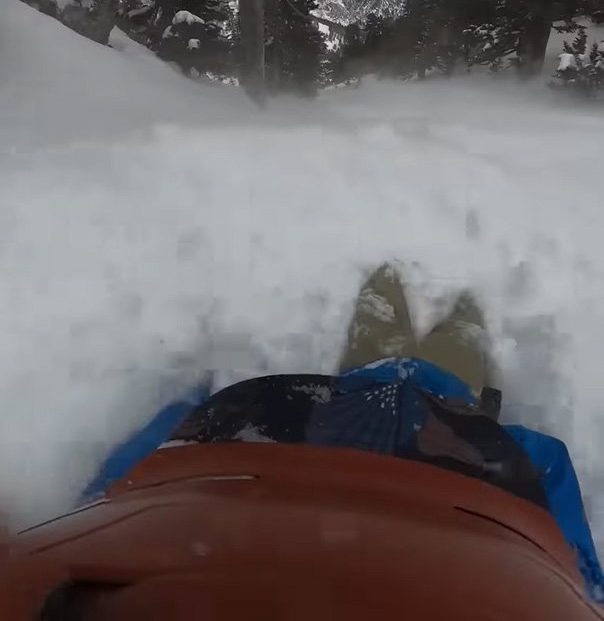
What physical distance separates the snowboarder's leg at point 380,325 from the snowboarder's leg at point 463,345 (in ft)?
0.21

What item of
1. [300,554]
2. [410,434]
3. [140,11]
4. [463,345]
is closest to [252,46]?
[463,345]

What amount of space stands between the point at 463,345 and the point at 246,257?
69 centimetres

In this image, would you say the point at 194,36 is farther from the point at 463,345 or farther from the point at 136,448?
the point at 136,448

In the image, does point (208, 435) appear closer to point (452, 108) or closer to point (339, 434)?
point (339, 434)

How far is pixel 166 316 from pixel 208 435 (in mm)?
760

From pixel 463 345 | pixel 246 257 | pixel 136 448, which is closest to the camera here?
pixel 136 448

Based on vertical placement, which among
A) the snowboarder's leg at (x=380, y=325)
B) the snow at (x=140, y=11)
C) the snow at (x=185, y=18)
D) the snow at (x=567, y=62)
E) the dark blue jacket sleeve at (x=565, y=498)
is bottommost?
the dark blue jacket sleeve at (x=565, y=498)

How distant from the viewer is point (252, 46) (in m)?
4.22

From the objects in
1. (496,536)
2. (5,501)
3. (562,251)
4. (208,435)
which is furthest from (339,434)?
(562,251)

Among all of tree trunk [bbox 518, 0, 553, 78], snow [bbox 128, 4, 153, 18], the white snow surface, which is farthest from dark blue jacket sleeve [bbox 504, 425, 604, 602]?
snow [bbox 128, 4, 153, 18]

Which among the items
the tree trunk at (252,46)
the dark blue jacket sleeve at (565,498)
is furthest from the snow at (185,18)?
the dark blue jacket sleeve at (565,498)

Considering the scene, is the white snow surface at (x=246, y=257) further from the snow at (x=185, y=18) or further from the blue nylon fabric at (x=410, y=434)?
the snow at (x=185, y=18)

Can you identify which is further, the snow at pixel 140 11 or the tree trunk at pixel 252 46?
the snow at pixel 140 11

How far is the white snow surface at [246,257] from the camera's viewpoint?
6.12 ft
